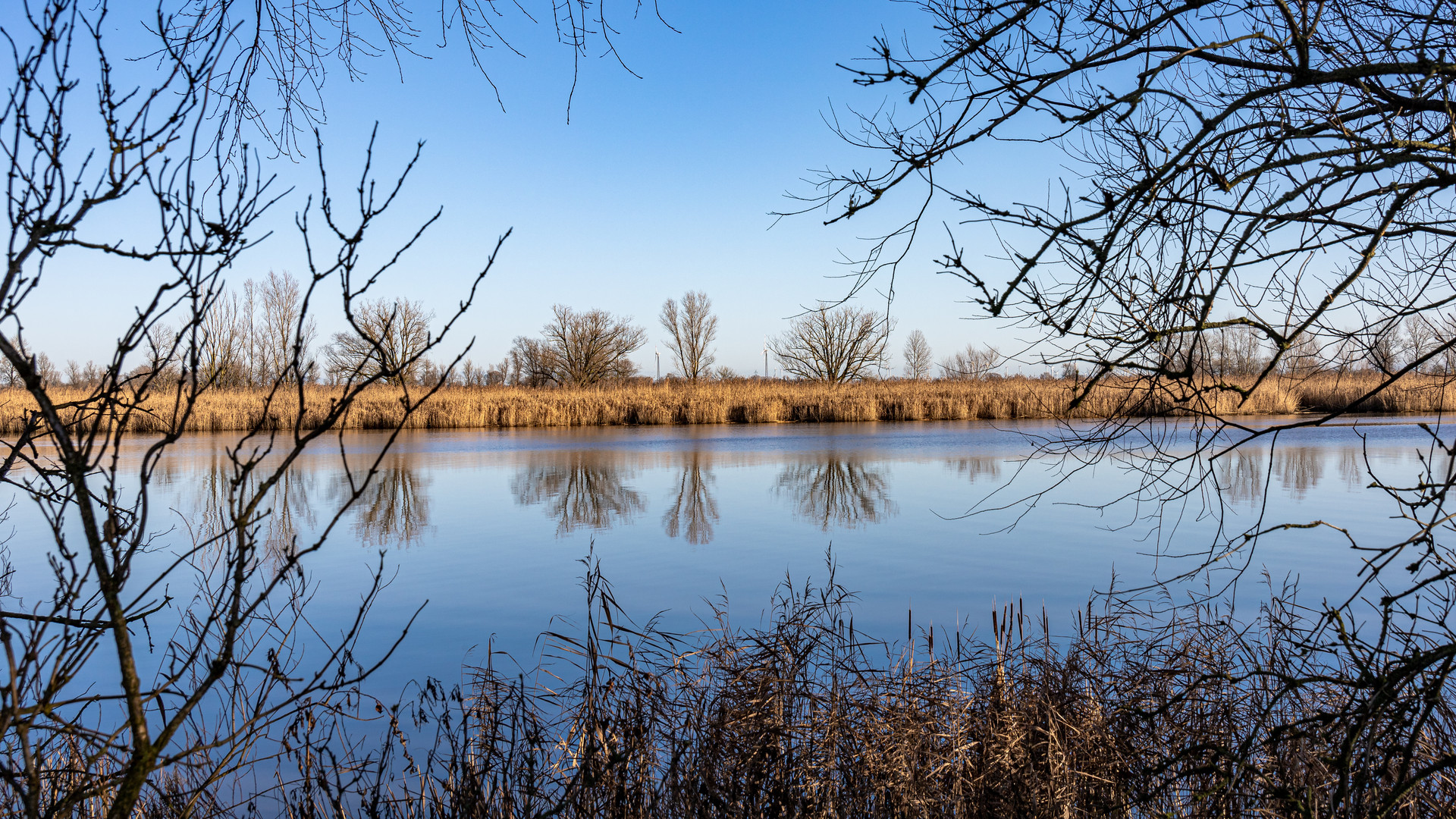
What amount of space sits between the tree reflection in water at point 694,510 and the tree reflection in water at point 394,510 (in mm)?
2605

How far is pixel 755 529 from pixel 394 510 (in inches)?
180

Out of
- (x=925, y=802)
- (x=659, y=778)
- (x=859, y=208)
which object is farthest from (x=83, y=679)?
(x=859, y=208)

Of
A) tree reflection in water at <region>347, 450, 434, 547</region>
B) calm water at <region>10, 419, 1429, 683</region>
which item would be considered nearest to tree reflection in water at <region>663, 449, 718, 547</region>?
calm water at <region>10, 419, 1429, 683</region>

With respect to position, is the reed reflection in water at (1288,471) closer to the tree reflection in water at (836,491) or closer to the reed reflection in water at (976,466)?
the reed reflection in water at (976,466)

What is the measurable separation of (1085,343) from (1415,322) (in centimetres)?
100

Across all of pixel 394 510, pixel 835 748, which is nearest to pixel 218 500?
pixel 394 510

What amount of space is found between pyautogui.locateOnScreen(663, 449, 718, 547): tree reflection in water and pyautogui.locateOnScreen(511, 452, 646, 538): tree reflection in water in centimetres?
50

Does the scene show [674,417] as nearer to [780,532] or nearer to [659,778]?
[780,532]

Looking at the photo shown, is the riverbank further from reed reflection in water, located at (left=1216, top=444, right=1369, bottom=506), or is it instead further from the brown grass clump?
the brown grass clump

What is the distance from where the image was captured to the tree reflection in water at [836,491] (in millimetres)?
9852

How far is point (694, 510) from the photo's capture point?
1055 cm

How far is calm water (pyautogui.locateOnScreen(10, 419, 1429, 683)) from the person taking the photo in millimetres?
Answer: 6434

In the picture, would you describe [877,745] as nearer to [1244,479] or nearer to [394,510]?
[394,510]

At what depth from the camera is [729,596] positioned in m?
6.58
